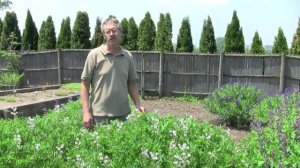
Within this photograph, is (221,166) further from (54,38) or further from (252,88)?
(54,38)

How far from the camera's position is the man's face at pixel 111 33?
4.97 m

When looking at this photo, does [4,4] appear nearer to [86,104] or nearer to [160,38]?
[160,38]

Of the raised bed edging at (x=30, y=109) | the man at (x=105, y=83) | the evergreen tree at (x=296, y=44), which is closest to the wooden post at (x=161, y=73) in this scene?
the evergreen tree at (x=296, y=44)

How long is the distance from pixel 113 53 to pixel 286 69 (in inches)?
458

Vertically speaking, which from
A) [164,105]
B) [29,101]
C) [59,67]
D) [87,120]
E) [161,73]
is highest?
[87,120]

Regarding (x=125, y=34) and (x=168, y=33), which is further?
(x=125, y=34)

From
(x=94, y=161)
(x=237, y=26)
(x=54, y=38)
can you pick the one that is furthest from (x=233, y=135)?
(x=54, y=38)

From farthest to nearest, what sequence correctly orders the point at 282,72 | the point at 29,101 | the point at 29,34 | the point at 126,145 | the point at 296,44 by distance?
the point at 29,34 < the point at 296,44 < the point at 282,72 < the point at 29,101 < the point at 126,145

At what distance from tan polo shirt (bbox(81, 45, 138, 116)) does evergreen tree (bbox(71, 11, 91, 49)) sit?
17565 millimetres

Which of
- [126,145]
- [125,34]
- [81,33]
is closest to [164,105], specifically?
[125,34]

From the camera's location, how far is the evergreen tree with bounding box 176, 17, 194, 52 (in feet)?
66.9

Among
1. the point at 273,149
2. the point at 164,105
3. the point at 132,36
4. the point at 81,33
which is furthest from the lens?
the point at 81,33

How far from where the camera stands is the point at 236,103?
1154cm

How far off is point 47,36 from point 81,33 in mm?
3477
